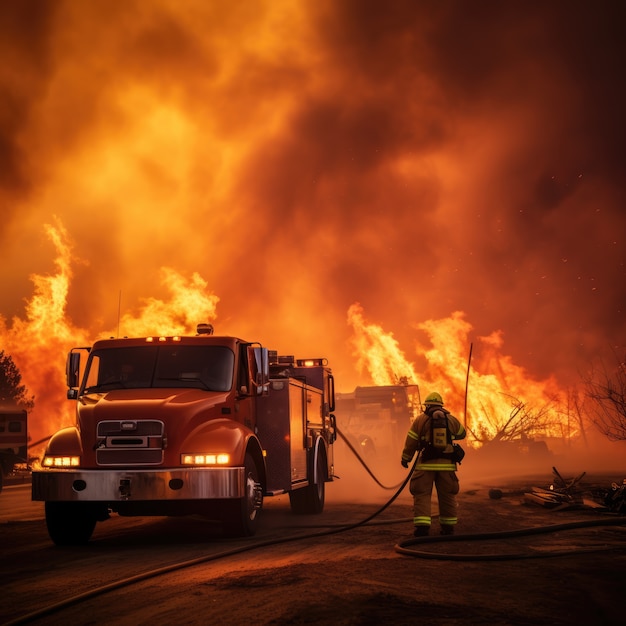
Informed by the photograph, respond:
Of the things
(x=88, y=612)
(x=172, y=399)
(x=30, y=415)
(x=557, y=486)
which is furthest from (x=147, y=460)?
(x=30, y=415)

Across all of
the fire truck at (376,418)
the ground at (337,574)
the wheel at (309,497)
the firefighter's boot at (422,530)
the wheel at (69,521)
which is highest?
the fire truck at (376,418)

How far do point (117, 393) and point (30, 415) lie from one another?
164 feet

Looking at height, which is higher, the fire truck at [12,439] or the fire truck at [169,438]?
the fire truck at [12,439]

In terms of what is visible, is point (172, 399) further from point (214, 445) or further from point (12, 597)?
point (12, 597)

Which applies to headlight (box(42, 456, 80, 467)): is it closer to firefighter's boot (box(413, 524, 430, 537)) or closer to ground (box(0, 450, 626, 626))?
ground (box(0, 450, 626, 626))

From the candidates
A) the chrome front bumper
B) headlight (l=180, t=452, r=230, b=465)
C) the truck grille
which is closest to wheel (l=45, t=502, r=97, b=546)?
the chrome front bumper

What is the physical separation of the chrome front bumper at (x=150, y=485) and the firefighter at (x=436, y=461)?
232 centimetres

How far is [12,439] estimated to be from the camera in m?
22.0

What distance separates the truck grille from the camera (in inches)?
420

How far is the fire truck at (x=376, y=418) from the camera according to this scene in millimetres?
32906

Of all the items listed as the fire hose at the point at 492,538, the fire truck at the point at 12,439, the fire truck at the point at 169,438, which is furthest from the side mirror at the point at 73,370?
the fire truck at the point at 12,439

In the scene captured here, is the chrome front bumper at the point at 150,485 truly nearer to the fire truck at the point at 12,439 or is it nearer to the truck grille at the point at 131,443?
the truck grille at the point at 131,443

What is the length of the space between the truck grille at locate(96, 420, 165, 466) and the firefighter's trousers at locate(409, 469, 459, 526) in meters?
3.20

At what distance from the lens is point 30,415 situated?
5847 centimetres
